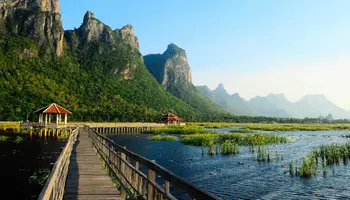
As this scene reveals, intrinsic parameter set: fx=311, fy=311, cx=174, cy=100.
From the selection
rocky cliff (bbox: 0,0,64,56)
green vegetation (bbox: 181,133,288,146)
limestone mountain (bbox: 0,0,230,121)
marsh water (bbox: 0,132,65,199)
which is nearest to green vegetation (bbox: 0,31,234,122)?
limestone mountain (bbox: 0,0,230,121)

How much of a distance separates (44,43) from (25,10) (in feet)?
68.6

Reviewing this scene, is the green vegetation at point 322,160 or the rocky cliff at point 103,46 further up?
the rocky cliff at point 103,46

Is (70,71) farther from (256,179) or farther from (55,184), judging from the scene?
(55,184)

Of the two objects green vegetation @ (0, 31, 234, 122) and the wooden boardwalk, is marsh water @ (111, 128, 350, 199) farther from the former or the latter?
green vegetation @ (0, 31, 234, 122)

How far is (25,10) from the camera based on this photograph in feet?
476

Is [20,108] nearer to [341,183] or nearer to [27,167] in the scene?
[27,167]

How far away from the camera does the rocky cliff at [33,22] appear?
13400 cm

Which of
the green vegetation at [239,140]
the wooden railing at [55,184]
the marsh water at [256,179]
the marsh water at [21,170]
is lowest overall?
the marsh water at [256,179]

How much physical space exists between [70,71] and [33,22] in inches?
1115

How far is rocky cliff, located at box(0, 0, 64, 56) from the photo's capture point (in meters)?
Answer: 134

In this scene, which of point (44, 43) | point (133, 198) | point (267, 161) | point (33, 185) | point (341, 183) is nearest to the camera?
point (133, 198)

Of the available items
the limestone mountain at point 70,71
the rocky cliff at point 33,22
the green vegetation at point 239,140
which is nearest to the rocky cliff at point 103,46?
the limestone mountain at point 70,71

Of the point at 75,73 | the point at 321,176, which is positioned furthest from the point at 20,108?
the point at 321,176

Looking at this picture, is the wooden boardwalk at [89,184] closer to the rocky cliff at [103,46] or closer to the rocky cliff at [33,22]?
the rocky cliff at [33,22]
